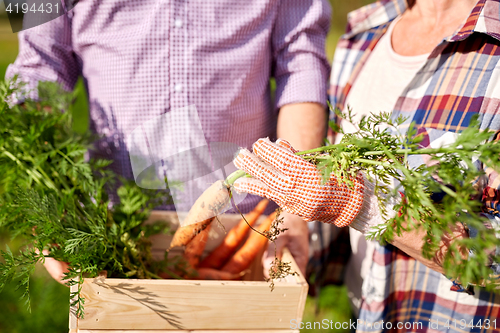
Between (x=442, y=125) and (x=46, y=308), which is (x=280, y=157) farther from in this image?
(x=46, y=308)

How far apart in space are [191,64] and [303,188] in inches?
24.9

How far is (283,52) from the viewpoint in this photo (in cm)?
136

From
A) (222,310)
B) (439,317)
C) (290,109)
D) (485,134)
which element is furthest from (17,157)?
(439,317)

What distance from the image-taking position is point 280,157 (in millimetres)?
816

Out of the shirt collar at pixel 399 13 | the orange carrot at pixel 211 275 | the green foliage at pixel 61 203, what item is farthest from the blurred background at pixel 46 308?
the shirt collar at pixel 399 13

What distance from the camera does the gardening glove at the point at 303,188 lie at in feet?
2.63

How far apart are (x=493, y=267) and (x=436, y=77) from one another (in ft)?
1.91

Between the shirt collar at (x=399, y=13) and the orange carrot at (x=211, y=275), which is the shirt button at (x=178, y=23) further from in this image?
the orange carrot at (x=211, y=275)

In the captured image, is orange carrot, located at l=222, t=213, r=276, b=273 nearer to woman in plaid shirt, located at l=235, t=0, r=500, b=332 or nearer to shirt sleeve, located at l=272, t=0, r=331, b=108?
woman in plaid shirt, located at l=235, t=0, r=500, b=332

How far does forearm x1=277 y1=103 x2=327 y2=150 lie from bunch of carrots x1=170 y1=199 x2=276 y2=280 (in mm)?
273

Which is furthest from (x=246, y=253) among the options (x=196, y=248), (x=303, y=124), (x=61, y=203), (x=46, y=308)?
(x=46, y=308)

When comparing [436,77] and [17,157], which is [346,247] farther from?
[17,157]

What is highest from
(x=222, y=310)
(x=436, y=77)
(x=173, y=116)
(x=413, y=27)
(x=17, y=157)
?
(x=413, y=27)

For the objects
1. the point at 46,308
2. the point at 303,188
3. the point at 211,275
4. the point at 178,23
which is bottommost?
the point at 46,308
